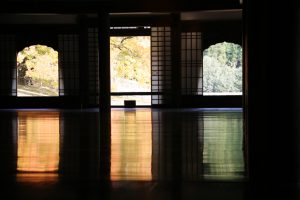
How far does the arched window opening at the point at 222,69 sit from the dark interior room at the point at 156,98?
1.6 inches

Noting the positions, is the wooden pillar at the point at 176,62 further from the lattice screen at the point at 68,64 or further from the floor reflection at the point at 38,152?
the floor reflection at the point at 38,152

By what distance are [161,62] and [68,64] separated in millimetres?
3304

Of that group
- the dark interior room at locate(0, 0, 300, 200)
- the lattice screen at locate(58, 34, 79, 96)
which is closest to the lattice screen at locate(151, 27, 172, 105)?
the dark interior room at locate(0, 0, 300, 200)

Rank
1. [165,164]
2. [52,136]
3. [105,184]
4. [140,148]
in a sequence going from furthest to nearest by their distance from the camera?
[52,136], [140,148], [165,164], [105,184]

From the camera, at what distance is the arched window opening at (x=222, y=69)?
19.5 m

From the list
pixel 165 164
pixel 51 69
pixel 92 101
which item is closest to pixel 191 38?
pixel 92 101

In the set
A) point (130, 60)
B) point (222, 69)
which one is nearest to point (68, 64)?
point (130, 60)

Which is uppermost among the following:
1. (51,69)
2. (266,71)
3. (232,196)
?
(51,69)

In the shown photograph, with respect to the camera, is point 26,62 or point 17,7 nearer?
point 17,7

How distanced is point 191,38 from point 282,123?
14.1 metres

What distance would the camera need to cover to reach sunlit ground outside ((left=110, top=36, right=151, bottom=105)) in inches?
823

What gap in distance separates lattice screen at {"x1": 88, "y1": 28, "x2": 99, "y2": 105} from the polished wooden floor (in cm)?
887

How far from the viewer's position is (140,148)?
6910 mm

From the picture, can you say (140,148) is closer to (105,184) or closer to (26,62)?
(105,184)
